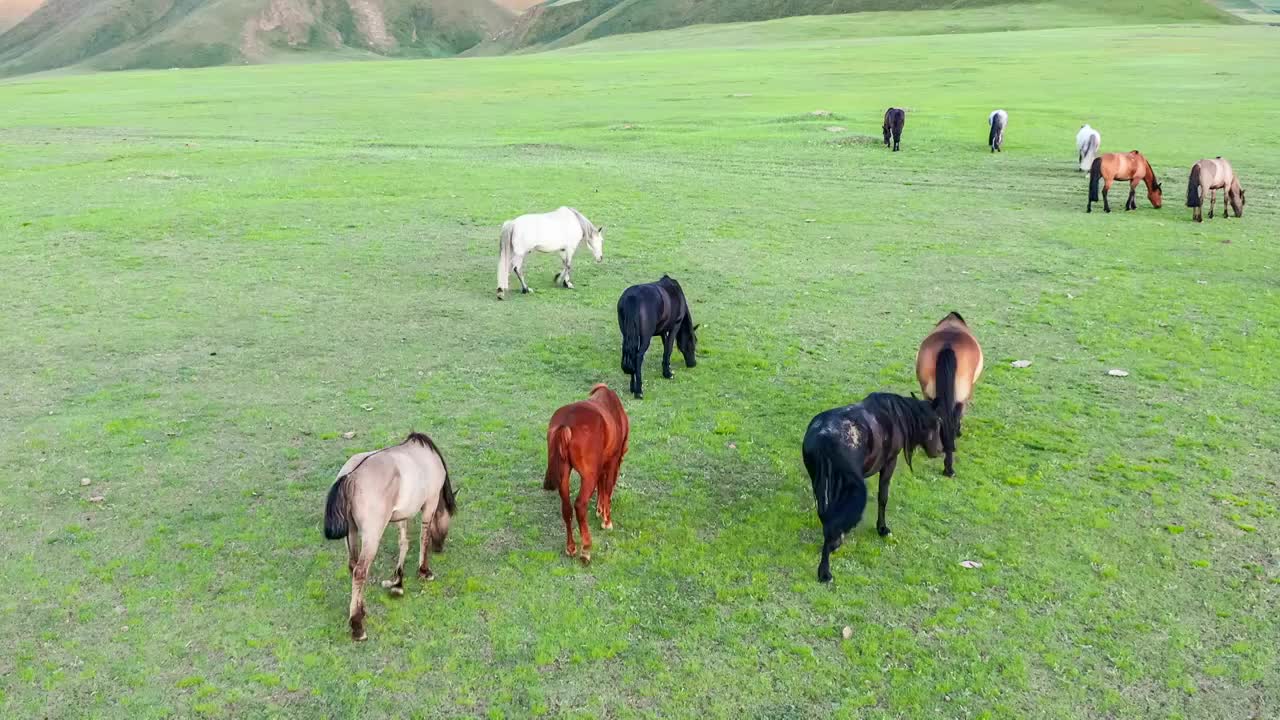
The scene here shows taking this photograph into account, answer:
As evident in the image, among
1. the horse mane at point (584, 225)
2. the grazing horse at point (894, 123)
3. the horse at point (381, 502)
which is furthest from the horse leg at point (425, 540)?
the grazing horse at point (894, 123)

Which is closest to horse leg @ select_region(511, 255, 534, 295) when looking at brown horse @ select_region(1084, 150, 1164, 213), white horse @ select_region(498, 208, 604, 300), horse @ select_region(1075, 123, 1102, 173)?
white horse @ select_region(498, 208, 604, 300)

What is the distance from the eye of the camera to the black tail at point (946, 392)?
24.6ft

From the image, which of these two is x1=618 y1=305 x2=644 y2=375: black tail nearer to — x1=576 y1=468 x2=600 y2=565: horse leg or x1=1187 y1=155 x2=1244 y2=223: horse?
x1=576 y1=468 x2=600 y2=565: horse leg

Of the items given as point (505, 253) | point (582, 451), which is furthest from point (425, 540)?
point (505, 253)

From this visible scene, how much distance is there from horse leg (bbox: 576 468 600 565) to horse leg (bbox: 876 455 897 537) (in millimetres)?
2094

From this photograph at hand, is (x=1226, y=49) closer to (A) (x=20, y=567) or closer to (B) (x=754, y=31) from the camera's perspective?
(B) (x=754, y=31)

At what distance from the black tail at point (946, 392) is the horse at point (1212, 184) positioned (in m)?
12.9

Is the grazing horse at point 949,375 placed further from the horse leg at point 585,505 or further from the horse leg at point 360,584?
the horse leg at point 360,584

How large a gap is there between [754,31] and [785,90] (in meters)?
70.2

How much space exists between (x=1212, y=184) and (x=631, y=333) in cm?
1410

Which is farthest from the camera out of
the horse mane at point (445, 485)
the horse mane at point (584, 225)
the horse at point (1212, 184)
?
the horse at point (1212, 184)

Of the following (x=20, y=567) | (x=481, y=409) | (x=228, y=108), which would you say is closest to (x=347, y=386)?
(x=481, y=409)

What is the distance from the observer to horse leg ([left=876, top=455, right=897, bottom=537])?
6707 millimetres

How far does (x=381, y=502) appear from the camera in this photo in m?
5.71
